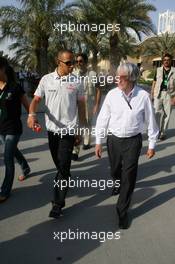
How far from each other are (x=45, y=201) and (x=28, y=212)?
367mm

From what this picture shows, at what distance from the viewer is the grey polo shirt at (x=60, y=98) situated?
3.85 m

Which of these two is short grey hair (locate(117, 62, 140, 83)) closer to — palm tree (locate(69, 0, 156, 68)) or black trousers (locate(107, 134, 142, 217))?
black trousers (locate(107, 134, 142, 217))

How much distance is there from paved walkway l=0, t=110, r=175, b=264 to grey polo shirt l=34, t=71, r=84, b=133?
104 cm

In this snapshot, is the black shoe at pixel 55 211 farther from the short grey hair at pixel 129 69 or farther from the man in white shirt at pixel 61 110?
the short grey hair at pixel 129 69

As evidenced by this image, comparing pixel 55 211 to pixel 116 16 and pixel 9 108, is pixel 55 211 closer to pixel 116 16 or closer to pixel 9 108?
pixel 9 108

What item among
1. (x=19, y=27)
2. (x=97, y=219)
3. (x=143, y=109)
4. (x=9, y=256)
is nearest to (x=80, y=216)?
(x=97, y=219)

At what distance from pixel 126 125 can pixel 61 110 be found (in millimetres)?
748

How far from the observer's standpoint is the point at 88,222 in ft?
13.0

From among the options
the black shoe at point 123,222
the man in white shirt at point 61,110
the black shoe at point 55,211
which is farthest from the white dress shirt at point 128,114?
the black shoe at point 55,211

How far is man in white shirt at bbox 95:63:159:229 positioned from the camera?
Answer: 3.62 metres

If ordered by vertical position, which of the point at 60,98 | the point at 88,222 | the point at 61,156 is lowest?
the point at 88,222

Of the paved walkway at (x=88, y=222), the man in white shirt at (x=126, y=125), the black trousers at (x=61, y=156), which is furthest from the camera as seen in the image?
the black trousers at (x=61, y=156)

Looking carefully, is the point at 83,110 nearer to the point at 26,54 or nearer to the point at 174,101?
the point at 174,101

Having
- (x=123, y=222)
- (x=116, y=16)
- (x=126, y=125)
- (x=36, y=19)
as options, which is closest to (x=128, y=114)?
(x=126, y=125)
